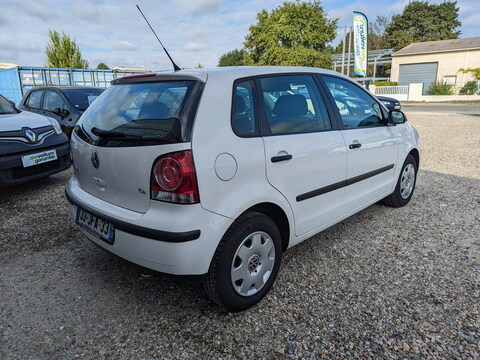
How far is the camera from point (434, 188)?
17.0ft

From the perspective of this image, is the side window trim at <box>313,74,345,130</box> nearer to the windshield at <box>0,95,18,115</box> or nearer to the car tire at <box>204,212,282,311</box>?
the car tire at <box>204,212,282,311</box>

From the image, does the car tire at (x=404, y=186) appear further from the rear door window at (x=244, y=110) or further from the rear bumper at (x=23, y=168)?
the rear bumper at (x=23, y=168)

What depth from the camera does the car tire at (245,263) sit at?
2176 mm

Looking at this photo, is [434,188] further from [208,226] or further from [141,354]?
[141,354]

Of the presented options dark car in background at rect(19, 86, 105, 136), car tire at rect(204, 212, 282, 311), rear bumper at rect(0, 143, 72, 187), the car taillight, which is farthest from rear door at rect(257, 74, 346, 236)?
dark car in background at rect(19, 86, 105, 136)

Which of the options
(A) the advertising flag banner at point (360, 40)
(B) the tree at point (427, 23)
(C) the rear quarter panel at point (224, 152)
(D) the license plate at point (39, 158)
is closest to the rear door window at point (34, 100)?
(D) the license plate at point (39, 158)

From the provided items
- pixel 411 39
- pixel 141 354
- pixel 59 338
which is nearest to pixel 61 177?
pixel 59 338

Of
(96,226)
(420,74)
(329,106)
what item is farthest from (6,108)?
(420,74)

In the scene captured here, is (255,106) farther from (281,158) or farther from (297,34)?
(297,34)

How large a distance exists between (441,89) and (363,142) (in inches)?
1372

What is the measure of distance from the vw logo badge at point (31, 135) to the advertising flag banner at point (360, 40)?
45.4 ft

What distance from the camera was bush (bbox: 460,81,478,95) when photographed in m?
30.9

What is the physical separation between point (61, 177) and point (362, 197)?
5060mm

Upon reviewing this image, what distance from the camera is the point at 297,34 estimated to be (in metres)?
35.1
